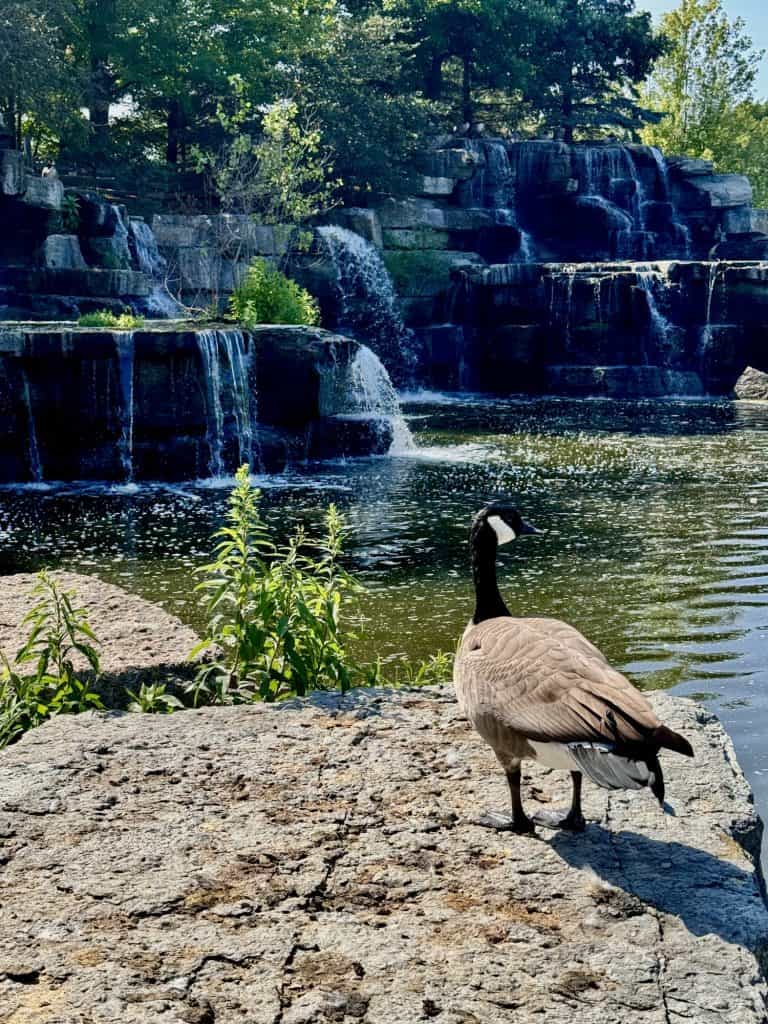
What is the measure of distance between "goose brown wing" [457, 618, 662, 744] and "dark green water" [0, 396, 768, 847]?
7.90 ft

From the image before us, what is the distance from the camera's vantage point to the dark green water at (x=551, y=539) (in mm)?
9031

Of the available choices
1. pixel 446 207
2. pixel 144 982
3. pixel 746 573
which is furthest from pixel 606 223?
pixel 144 982

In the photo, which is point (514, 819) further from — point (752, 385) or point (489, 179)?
point (489, 179)

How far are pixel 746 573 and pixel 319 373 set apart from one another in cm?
1049

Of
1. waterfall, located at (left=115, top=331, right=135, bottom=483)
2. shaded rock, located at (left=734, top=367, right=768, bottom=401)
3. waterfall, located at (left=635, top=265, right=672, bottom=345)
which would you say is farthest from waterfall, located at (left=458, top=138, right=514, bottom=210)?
waterfall, located at (left=115, top=331, right=135, bottom=483)

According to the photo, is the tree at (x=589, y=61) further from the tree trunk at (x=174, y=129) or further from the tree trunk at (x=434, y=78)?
the tree trunk at (x=174, y=129)

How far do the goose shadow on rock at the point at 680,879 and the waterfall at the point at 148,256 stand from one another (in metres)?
25.2

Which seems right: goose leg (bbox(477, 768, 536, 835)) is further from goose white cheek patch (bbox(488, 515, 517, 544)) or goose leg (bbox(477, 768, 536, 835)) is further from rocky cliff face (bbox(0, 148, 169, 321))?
rocky cliff face (bbox(0, 148, 169, 321))

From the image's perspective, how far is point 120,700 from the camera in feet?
19.7

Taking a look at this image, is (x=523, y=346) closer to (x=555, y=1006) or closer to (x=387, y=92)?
(x=387, y=92)

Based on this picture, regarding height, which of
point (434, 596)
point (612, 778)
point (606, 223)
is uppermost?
point (606, 223)

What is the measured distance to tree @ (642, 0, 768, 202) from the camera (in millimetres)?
52938

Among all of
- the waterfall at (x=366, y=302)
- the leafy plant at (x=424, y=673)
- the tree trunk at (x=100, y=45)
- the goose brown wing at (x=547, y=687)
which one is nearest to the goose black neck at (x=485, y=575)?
the goose brown wing at (x=547, y=687)

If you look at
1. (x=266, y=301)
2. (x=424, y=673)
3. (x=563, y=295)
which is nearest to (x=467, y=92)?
(x=563, y=295)
